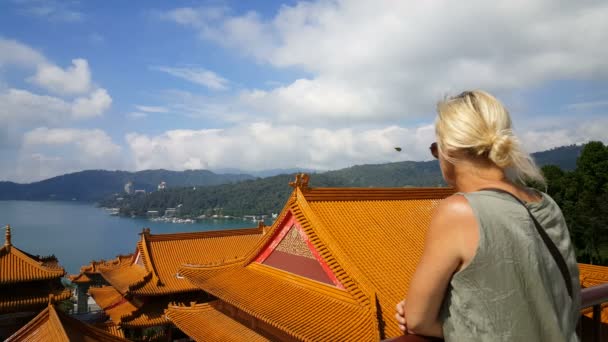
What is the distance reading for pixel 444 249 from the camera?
1.30 meters

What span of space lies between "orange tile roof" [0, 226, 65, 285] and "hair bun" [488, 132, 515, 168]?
63.8 ft

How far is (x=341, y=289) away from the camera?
27.1 feet

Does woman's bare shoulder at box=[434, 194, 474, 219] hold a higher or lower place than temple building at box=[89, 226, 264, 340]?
higher

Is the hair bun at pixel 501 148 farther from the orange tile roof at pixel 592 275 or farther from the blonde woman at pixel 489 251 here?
the orange tile roof at pixel 592 275

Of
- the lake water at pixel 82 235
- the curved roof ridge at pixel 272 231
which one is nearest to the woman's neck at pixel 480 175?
the curved roof ridge at pixel 272 231

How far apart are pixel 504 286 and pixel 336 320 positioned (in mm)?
6754

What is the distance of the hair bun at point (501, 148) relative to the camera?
144 cm

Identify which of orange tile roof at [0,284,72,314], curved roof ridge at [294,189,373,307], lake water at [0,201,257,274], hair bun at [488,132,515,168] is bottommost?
lake water at [0,201,257,274]

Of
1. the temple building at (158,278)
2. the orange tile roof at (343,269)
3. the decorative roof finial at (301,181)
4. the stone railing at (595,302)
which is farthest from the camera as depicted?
the temple building at (158,278)

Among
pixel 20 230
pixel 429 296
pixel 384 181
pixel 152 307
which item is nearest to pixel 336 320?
pixel 429 296

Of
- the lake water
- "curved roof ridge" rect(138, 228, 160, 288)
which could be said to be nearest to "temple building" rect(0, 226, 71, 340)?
"curved roof ridge" rect(138, 228, 160, 288)

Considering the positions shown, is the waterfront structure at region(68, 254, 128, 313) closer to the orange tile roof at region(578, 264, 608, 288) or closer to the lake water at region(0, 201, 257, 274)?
the lake water at region(0, 201, 257, 274)

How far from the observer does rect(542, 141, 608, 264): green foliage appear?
26.6m

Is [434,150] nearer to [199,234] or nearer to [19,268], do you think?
[19,268]
